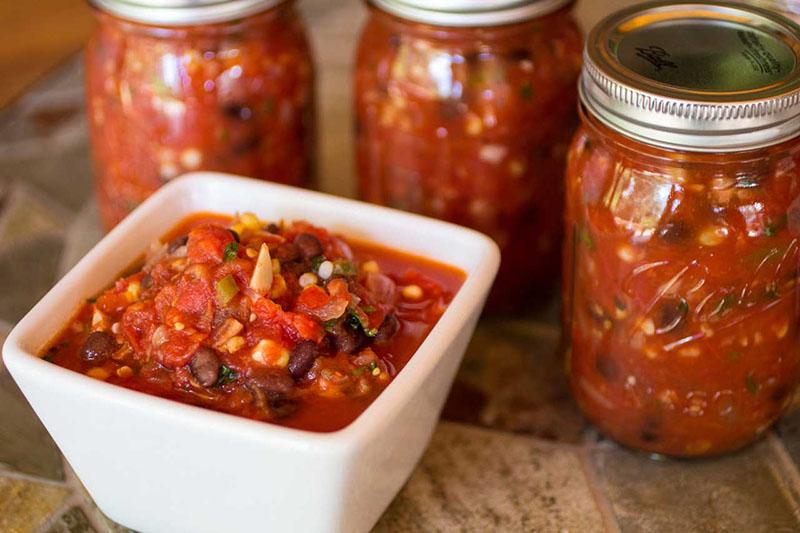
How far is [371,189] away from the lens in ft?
5.96

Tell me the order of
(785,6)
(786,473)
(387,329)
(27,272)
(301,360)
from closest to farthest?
(301,360)
(387,329)
(786,473)
(785,6)
(27,272)

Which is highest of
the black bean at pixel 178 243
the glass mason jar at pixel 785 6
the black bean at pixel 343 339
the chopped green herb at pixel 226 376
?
the glass mason jar at pixel 785 6

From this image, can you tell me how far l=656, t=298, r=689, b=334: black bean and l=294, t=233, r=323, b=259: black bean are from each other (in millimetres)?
461

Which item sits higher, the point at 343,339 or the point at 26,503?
the point at 343,339

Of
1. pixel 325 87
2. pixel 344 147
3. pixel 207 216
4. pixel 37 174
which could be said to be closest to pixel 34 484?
pixel 207 216

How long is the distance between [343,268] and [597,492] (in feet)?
1.57

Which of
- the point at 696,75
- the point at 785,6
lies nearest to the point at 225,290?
the point at 696,75

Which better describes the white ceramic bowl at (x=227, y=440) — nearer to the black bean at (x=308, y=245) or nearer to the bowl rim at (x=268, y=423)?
the bowl rim at (x=268, y=423)

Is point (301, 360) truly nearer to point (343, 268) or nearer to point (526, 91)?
point (343, 268)

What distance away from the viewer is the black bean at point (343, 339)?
1.30 meters

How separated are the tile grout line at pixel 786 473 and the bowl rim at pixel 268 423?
509 millimetres

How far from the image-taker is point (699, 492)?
145 cm

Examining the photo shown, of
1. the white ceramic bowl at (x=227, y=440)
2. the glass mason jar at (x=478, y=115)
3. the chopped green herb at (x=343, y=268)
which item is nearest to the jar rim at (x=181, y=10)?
the glass mason jar at (x=478, y=115)

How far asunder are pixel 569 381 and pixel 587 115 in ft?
1.39
